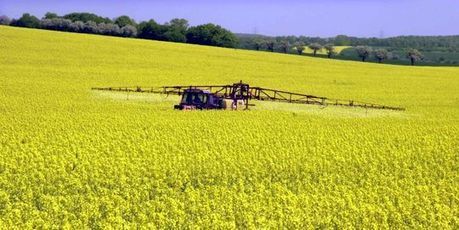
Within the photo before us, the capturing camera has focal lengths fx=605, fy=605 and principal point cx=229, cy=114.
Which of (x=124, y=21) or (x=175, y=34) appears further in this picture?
(x=124, y=21)

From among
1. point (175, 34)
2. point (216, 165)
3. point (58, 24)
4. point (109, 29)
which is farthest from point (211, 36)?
point (216, 165)

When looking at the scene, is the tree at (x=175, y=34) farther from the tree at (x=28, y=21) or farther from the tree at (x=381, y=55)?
the tree at (x=381, y=55)

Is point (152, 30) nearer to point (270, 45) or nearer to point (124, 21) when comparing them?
point (124, 21)

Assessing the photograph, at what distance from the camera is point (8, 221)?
35.9ft

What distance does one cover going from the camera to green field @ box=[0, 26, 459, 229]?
12.2 m

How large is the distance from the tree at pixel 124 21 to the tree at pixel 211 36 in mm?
14620

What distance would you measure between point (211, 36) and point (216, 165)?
285 ft

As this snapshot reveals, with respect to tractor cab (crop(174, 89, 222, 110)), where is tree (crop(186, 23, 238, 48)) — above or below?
above

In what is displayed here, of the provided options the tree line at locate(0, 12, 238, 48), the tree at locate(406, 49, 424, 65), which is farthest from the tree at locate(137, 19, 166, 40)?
the tree at locate(406, 49, 424, 65)

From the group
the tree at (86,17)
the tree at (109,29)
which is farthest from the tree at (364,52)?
the tree at (86,17)

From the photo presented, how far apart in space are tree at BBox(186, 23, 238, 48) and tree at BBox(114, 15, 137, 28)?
14.6 m

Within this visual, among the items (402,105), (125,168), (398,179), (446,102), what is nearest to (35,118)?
(125,168)

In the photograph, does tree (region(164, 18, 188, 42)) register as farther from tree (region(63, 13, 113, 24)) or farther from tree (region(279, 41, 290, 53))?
tree (region(279, 41, 290, 53))

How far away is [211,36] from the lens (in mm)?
102438
